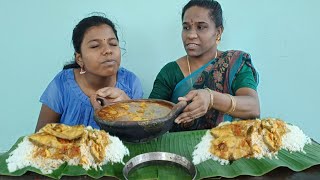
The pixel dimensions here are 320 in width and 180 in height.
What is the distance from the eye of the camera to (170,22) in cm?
313

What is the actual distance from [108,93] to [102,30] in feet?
1.53

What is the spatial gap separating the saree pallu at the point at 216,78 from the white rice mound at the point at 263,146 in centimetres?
72

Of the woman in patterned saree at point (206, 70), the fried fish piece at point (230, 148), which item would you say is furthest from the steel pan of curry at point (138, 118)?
the woman in patterned saree at point (206, 70)

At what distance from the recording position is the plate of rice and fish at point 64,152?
1.69 m

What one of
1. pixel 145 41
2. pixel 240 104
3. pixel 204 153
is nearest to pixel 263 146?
pixel 204 153

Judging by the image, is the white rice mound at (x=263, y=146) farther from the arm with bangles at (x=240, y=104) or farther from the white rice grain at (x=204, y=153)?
the arm with bangles at (x=240, y=104)

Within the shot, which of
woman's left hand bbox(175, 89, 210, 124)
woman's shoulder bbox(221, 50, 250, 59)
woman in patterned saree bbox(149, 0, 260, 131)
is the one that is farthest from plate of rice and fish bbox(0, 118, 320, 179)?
woman's shoulder bbox(221, 50, 250, 59)

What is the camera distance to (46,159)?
1692 mm

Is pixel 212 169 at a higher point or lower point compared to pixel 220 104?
lower

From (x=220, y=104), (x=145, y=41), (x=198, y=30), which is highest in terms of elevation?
(x=198, y=30)

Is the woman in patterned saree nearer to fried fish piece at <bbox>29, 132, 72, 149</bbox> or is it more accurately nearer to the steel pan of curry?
the steel pan of curry

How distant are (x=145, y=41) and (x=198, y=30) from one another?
26.0 inches

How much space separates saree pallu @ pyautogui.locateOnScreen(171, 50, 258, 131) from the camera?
2.65 meters

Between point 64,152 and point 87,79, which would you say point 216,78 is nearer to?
point 87,79
